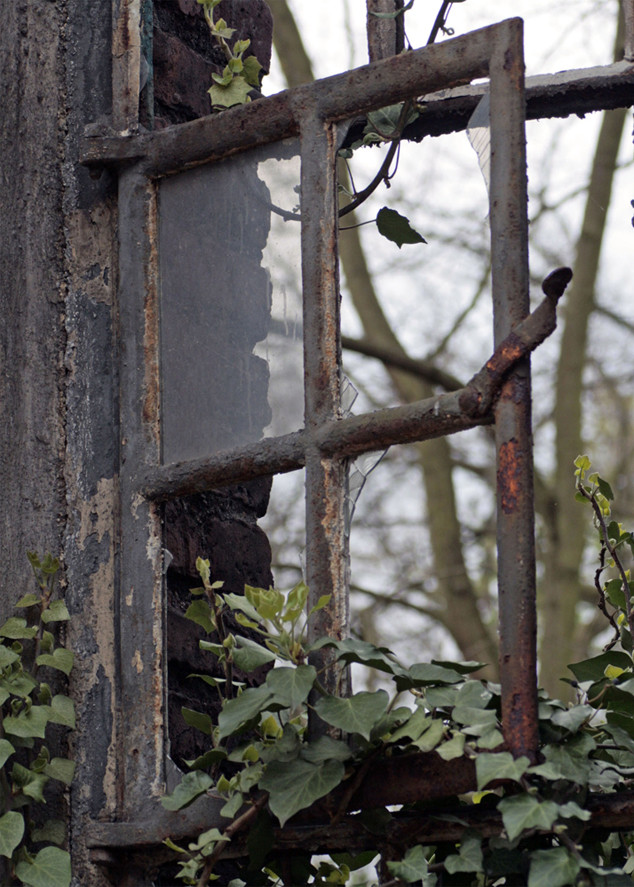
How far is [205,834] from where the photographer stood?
4.99 ft

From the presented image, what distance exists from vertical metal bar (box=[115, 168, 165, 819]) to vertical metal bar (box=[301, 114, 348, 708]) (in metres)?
0.26

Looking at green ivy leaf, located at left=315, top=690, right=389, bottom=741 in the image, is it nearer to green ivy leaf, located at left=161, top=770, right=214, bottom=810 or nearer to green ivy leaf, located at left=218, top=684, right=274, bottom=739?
green ivy leaf, located at left=218, top=684, right=274, bottom=739

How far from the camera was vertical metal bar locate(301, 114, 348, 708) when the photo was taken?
1.59m

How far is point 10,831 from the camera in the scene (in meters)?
1.60

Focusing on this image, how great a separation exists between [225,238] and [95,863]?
2.70 feet

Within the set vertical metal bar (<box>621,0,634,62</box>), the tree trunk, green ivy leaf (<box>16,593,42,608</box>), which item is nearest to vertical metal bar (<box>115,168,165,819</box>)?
green ivy leaf (<box>16,593,42,608</box>)

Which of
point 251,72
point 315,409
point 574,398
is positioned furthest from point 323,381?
point 574,398

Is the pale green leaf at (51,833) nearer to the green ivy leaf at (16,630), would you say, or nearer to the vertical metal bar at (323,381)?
the green ivy leaf at (16,630)

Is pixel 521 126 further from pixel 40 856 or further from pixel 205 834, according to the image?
pixel 40 856

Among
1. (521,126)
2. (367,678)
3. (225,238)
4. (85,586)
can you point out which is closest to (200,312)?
(225,238)

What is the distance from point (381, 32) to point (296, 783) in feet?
3.25

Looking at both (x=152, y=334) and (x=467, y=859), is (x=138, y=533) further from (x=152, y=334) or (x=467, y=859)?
(x=467, y=859)

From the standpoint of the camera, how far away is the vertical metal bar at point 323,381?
159 cm

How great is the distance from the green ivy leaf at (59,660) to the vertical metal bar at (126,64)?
0.73 m
